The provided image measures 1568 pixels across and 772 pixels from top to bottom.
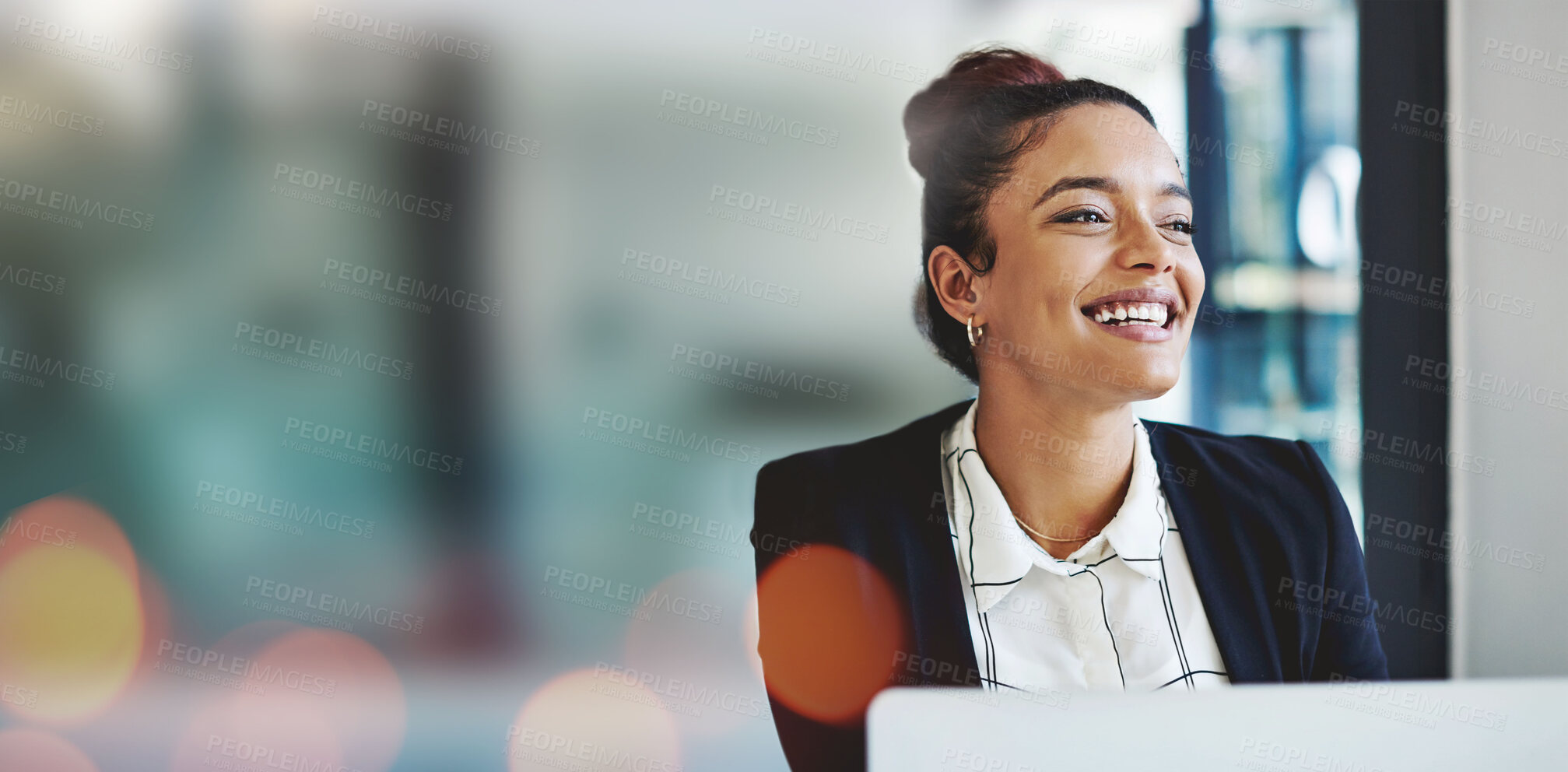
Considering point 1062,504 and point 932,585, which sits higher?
point 1062,504

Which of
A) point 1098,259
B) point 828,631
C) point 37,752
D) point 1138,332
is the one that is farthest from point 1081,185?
point 37,752

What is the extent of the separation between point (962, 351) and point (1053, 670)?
568 mm

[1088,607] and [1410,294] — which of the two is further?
[1410,294]

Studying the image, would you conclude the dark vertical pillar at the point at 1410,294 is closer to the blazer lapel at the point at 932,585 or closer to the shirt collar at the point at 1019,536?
the shirt collar at the point at 1019,536

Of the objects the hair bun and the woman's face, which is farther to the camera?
the hair bun

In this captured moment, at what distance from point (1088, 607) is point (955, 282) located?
1.88 ft

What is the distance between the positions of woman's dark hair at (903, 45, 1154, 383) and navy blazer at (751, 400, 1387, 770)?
0.21 metres

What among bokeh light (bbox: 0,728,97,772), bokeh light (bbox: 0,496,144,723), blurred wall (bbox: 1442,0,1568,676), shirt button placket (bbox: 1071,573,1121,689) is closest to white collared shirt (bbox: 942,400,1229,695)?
shirt button placket (bbox: 1071,573,1121,689)

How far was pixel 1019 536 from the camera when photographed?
153 cm

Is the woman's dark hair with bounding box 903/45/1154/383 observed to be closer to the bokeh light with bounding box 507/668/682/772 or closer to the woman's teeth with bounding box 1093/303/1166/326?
the woman's teeth with bounding box 1093/303/1166/326

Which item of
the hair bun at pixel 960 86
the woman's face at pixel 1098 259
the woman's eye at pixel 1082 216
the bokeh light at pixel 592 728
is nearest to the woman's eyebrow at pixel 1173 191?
the woman's face at pixel 1098 259

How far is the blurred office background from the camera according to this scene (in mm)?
1799

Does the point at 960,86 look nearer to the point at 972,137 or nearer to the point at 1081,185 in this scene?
the point at 972,137

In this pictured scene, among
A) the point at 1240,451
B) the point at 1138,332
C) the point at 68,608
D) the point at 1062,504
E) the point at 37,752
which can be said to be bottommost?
the point at 37,752
